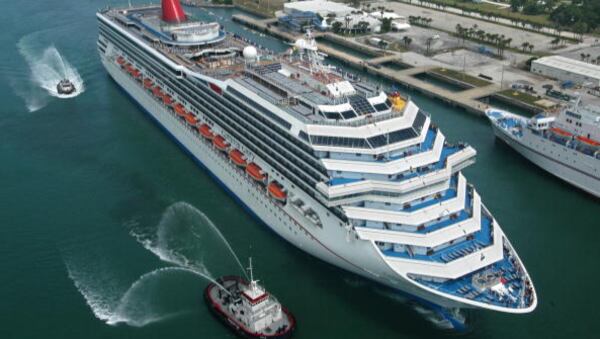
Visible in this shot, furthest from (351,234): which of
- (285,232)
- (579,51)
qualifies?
(579,51)

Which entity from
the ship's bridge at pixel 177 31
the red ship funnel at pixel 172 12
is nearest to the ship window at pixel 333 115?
the ship's bridge at pixel 177 31

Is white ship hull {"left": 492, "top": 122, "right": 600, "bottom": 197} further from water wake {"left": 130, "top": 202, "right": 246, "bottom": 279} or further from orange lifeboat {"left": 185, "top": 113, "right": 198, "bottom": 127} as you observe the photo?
water wake {"left": 130, "top": 202, "right": 246, "bottom": 279}

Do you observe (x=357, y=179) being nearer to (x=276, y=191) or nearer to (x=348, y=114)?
(x=348, y=114)

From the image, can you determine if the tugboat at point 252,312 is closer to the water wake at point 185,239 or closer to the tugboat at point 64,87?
the water wake at point 185,239

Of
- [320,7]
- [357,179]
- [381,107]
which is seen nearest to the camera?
[357,179]

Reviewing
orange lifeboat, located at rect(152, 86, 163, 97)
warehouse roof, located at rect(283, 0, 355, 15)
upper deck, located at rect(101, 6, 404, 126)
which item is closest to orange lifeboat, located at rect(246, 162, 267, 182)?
upper deck, located at rect(101, 6, 404, 126)

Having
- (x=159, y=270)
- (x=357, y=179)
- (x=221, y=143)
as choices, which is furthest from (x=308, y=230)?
(x=221, y=143)

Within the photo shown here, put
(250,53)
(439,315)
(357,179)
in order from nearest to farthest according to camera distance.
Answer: (439,315) < (357,179) < (250,53)

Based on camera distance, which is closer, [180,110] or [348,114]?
[348,114]
